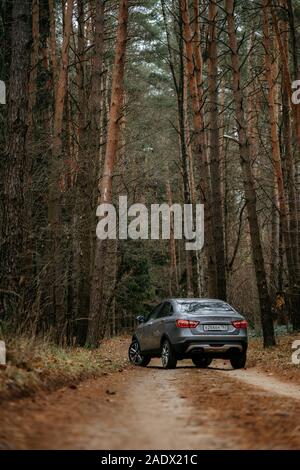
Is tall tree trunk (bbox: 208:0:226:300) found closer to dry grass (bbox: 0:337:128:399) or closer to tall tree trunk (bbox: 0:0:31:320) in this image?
tall tree trunk (bbox: 0:0:31:320)

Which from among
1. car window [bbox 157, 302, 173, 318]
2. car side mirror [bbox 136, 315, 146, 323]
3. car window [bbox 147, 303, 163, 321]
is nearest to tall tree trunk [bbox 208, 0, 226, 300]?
car side mirror [bbox 136, 315, 146, 323]

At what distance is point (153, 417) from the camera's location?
17.1 ft

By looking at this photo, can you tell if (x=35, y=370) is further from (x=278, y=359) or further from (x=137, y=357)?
(x=278, y=359)

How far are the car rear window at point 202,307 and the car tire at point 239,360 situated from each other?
3.23 ft

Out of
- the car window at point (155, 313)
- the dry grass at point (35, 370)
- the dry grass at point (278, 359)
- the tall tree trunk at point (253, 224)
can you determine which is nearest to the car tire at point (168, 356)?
the car window at point (155, 313)

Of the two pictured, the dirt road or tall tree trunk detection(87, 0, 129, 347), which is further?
tall tree trunk detection(87, 0, 129, 347)

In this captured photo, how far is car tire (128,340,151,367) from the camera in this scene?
14242 mm

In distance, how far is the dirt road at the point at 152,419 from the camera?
4105 mm

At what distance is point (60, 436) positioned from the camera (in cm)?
413

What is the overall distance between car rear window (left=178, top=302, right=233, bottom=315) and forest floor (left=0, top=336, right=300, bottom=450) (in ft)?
11.4

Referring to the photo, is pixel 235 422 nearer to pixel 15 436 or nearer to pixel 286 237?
pixel 15 436

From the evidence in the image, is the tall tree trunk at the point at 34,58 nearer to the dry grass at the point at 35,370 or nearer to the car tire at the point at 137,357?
the car tire at the point at 137,357

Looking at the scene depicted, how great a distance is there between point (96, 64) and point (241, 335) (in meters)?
9.12
